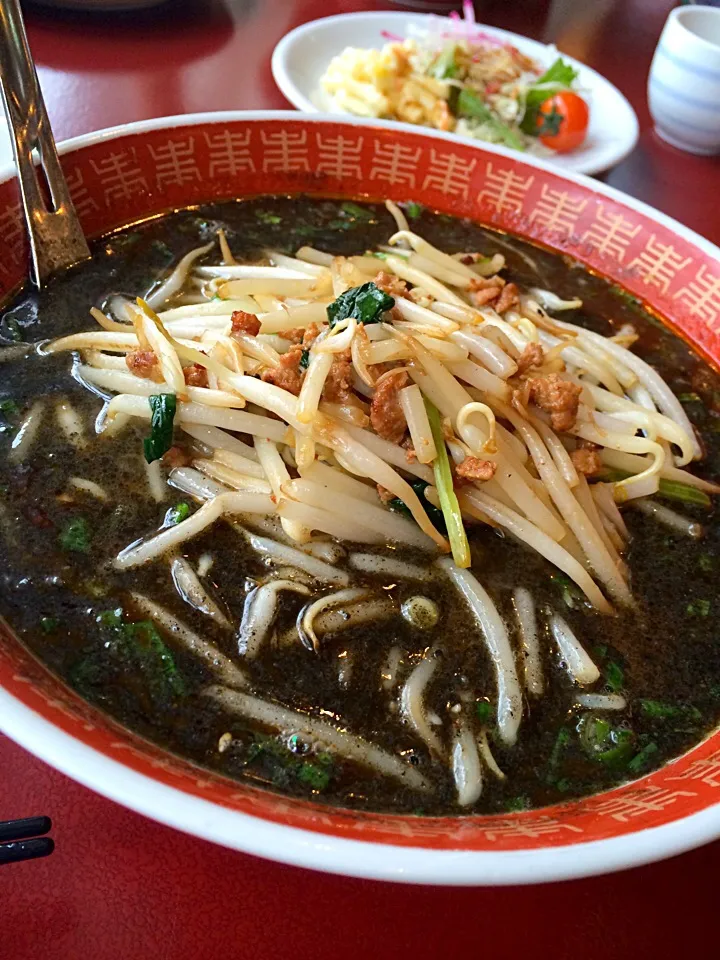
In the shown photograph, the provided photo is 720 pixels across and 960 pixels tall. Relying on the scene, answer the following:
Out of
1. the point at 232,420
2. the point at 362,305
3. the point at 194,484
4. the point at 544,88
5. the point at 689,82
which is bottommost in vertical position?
the point at 194,484

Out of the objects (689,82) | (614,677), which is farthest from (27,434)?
(689,82)

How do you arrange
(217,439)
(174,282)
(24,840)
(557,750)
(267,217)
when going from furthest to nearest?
1. (267,217)
2. (174,282)
3. (217,439)
4. (557,750)
5. (24,840)

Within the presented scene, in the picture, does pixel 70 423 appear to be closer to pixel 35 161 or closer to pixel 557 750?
pixel 35 161

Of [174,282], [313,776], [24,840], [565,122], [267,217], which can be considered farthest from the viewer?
[565,122]

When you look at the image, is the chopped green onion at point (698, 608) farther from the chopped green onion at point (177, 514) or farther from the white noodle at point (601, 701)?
the chopped green onion at point (177, 514)

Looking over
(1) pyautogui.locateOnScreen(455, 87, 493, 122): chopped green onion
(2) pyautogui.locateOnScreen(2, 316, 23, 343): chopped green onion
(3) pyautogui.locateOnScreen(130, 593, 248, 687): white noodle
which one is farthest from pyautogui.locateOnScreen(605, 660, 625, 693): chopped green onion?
(1) pyautogui.locateOnScreen(455, 87, 493, 122): chopped green onion

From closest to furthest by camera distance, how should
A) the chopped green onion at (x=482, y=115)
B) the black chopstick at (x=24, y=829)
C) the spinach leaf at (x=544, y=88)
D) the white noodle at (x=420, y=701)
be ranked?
the black chopstick at (x=24, y=829)
the white noodle at (x=420, y=701)
the chopped green onion at (x=482, y=115)
the spinach leaf at (x=544, y=88)

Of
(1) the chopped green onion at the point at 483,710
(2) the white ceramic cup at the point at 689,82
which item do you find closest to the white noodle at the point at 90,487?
(1) the chopped green onion at the point at 483,710
